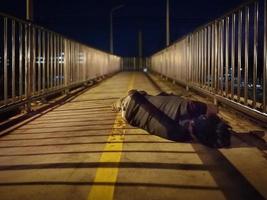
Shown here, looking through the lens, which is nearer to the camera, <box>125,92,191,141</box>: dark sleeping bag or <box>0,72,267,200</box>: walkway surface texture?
<box>0,72,267,200</box>: walkway surface texture

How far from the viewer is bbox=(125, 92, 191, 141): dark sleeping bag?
7012mm

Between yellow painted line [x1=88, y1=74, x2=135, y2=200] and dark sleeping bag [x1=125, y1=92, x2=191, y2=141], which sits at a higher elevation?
dark sleeping bag [x1=125, y1=92, x2=191, y2=141]

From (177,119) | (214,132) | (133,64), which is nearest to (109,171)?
(214,132)

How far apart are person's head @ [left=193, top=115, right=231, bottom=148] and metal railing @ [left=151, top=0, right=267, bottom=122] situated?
78cm

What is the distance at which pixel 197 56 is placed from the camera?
45.9 ft

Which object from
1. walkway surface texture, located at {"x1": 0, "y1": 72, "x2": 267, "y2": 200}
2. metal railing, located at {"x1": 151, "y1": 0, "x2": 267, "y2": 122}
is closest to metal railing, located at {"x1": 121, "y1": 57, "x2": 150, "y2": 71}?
metal railing, located at {"x1": 151, "y1": 0, "x2": 267, "y2": 122}

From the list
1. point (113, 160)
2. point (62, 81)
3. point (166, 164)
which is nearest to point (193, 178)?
point (166, 164)

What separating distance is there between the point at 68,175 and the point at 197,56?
9.53m

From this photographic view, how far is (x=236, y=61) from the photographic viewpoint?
9.02 m

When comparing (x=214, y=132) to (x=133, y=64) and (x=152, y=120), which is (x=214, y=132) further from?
(x=133, y=64)

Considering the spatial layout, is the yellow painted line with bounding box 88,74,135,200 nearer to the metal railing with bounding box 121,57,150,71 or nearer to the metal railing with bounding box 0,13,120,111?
the metal railing with bounding box 0,13,120,111

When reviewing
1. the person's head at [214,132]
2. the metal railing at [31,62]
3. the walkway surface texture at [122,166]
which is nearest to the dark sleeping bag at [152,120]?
the walkway surface texture at [122,166]

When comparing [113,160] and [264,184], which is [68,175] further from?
[264,184]

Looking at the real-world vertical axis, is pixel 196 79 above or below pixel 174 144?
above
